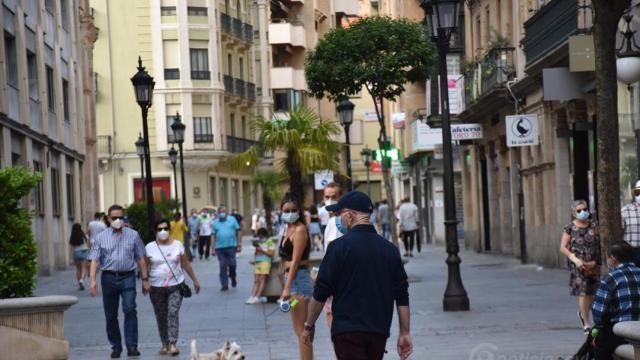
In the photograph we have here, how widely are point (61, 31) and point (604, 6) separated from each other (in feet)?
109

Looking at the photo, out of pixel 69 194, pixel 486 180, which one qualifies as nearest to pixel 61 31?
pixel 69 194

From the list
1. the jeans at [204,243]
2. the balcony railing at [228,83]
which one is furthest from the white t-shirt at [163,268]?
the balcony railing at [228,83]

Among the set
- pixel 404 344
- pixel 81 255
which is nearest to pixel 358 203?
pixel 404 344

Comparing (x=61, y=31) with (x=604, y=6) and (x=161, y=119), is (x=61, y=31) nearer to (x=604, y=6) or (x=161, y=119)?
(x=161, y=119)

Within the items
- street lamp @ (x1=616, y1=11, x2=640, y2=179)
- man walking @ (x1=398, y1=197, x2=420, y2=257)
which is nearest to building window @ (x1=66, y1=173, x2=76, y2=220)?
man walking @ (x1=398, y1=197, x2=420, y2=257)

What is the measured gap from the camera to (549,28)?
28578 mm

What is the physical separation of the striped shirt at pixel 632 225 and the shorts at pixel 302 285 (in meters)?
4.66

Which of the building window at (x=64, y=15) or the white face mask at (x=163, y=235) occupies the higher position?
the building window at (x=64, y=15)

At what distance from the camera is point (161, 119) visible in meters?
71.1

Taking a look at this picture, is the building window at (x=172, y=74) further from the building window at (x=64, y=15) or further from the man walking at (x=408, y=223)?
the man walking at (x=408, y=223)

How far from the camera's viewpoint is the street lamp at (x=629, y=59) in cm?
2025

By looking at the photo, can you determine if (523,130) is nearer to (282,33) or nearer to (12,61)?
(12,61)

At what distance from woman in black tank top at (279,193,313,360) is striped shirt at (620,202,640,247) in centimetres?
439

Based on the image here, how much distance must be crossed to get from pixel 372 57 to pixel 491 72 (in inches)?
284
